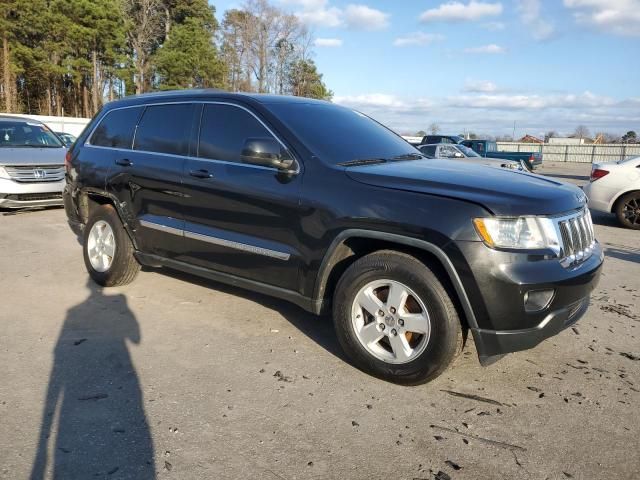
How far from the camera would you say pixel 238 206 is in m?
3.95

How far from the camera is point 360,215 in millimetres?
3303

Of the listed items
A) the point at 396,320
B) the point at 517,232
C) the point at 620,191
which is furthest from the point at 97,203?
the point at 620,191

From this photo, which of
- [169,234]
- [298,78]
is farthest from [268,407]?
[298,78]

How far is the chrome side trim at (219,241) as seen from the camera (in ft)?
12.4

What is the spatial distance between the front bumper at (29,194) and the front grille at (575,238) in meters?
9.25

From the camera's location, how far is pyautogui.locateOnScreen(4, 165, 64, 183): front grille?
9281 mm

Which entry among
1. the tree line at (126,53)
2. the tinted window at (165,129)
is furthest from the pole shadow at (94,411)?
the tree line at (126,53)

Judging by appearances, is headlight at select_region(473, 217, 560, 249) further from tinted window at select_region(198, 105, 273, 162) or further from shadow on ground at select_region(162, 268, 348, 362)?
tinted window at select_region(198, 105, 273, 162)

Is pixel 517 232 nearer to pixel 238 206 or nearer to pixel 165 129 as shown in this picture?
pixel 238 206

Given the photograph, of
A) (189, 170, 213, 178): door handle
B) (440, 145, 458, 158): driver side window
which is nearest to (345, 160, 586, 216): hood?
(189, 170, 213, 178): door handle

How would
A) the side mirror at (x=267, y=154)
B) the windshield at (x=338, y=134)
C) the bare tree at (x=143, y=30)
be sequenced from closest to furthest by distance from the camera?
the side mirror at (x=267, y=154) → the windshield at (x=338, y=134) → the bare tree at (x=143, y=30)

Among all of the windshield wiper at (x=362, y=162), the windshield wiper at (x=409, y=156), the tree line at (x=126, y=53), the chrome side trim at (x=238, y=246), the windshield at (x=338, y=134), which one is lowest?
the chrome side trim at (x=238, y=246)

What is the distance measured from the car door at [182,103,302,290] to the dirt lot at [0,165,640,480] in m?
0.60

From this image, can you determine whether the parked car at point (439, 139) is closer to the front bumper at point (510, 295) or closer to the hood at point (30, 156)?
the hood at point (30, 156)
